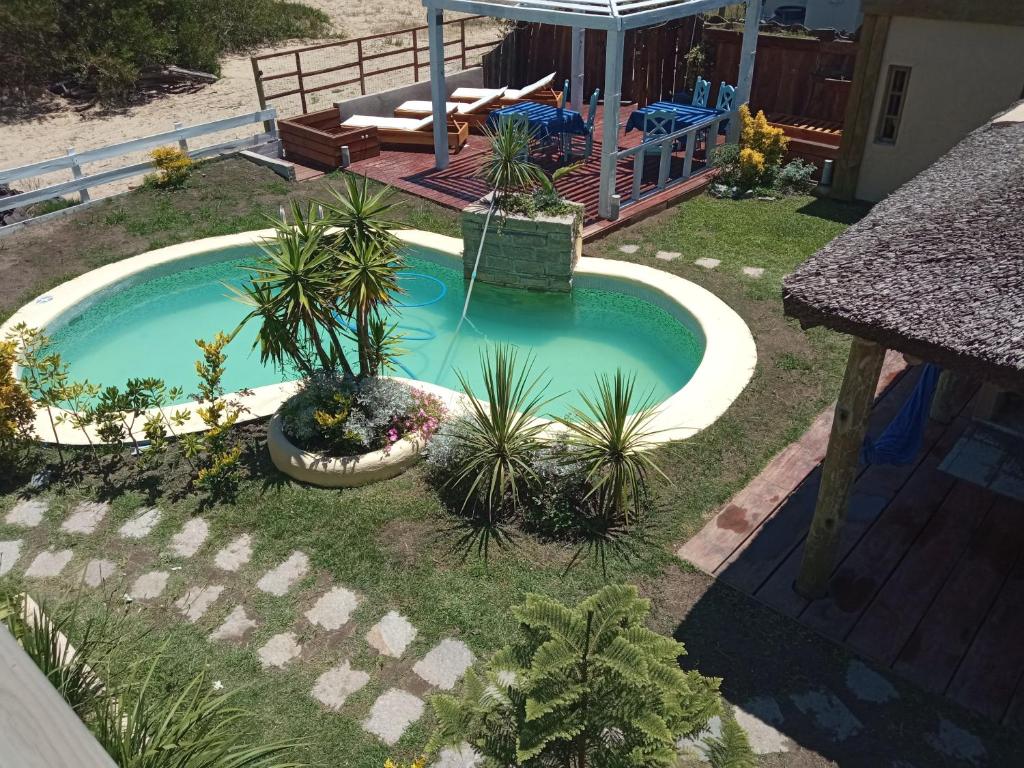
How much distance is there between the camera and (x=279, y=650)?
6.09 m

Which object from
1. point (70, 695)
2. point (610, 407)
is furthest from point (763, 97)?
point (70, 695)

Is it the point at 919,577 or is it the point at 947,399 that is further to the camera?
the point at 947,399

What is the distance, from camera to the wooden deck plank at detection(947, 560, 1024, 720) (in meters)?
5.48

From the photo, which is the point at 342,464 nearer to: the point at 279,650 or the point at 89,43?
the point at 279,650

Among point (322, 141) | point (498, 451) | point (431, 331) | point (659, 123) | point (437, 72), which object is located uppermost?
point (437, 72)

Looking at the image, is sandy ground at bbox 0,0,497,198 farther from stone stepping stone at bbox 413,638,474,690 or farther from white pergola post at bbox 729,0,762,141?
stone stepping stone at bbox 413,638,474,690

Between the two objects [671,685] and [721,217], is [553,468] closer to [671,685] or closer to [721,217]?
[671,685]

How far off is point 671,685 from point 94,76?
24.8 m

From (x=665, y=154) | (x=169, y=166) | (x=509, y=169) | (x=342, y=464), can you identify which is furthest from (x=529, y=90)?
(x=342, y=464)

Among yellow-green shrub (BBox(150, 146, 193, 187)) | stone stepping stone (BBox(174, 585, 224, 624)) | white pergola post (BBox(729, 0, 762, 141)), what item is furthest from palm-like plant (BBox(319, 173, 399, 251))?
white pergola post (BBox(729, 0, 762, 141))

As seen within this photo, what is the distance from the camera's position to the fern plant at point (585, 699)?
12.2 feet

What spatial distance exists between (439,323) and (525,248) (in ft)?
5.29

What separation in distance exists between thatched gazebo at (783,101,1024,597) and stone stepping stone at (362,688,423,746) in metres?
3.14

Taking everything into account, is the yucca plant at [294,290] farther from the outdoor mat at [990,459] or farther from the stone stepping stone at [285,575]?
the outdoor mat at [990,459]
